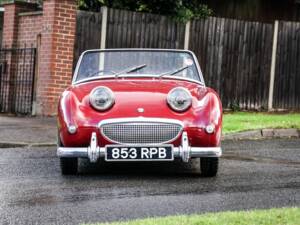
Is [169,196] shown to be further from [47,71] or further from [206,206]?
[47,71]

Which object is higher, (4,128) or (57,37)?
(57,37)

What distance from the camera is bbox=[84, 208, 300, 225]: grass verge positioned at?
495cm

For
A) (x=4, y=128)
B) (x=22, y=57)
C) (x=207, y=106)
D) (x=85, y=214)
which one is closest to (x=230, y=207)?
(x=85, y=214)

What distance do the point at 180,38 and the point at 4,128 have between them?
501 cm

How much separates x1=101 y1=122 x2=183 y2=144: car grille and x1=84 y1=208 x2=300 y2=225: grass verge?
6.30ft

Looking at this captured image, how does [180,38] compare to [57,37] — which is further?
[180,38]

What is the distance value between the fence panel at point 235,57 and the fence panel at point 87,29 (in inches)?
86.4

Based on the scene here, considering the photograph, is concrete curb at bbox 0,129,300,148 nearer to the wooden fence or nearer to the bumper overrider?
the wooden fence

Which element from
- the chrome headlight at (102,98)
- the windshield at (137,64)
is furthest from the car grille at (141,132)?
the windshield at (137,64)

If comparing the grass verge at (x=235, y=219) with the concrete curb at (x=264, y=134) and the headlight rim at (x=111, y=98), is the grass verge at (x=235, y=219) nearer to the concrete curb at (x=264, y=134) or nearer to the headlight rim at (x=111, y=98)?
the headlight rim at (x=111, y=98)

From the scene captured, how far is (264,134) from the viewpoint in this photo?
12.0 m

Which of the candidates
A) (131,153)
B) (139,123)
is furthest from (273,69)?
(131,153)

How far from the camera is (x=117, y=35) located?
594 inches

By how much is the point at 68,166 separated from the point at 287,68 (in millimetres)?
10174
